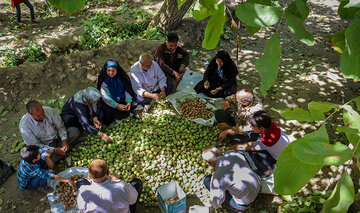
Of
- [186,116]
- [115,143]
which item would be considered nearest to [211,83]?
[186,116]

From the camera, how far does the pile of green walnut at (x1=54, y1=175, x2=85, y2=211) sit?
3.68 meters

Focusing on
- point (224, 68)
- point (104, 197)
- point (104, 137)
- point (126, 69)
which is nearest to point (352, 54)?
point (104, 197)

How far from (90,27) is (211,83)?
13.2 feet

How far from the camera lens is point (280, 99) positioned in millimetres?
5641

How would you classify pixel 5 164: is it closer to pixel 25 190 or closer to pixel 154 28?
pixel 25 190

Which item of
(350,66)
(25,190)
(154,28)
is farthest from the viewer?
(154,28)

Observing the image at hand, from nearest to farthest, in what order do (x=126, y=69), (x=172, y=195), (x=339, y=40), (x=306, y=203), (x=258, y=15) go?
(x=258, y=15), (x=339, y=40), (x=306, y=203), (x=172, y=195), (x=126, y=69)

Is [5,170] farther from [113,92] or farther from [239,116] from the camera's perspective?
[239,116]

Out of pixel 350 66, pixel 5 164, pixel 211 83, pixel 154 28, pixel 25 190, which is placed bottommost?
pixel 25 190

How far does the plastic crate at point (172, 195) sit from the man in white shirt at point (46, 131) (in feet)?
6.11

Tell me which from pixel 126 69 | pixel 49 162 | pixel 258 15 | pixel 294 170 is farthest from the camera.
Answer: pixel 126 69

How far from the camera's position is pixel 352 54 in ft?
2.46

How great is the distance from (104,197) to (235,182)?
1.68m

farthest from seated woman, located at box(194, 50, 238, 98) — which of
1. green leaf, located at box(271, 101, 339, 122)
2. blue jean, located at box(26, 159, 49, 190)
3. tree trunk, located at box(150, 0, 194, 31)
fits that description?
green leaf, located at box(271, 101, 339, 122)
